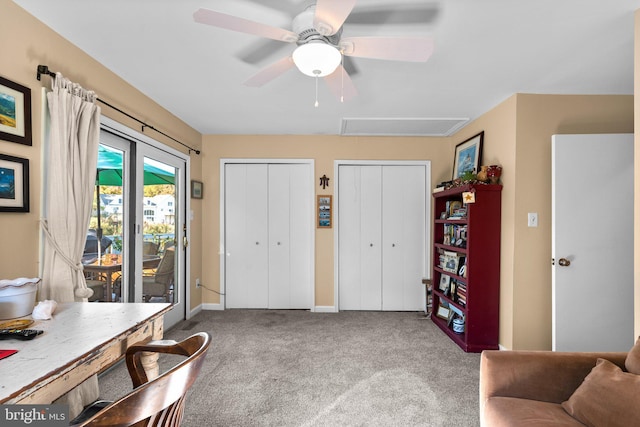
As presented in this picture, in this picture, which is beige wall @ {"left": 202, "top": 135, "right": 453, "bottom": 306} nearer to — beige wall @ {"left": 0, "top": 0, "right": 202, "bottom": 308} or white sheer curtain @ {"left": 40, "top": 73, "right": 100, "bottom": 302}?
beige wall @ {"left": 0, "top": 0, "right": 202, "bottom": 308}

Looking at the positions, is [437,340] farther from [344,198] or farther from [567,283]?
[344,198]

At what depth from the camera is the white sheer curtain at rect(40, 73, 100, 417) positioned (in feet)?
5.94

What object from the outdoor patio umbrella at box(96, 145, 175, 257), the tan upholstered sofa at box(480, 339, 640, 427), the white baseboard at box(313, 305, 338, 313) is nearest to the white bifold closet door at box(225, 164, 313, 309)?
Answer: the white baseboard at box(313, 305, 338, 313)

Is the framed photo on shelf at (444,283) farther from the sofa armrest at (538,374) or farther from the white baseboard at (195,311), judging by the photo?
the white baseboard at (195,311)

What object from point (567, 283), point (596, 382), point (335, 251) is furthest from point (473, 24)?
point (335, 251)

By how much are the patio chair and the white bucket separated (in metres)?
1.66

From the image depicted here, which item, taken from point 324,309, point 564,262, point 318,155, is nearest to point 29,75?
point 318,155

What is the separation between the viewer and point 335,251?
4160 mm

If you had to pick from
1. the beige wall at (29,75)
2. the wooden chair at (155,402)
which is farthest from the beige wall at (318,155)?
the wooden chair at (155,402)

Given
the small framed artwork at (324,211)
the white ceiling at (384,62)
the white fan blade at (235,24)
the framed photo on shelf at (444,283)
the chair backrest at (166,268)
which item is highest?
the white ceiling at (384,62)

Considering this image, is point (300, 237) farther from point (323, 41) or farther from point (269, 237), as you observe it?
point (323, 41)

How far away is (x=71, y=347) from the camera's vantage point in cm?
109

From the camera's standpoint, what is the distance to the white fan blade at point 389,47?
4.89 ft

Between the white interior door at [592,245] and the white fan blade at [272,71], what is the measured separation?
231cm
